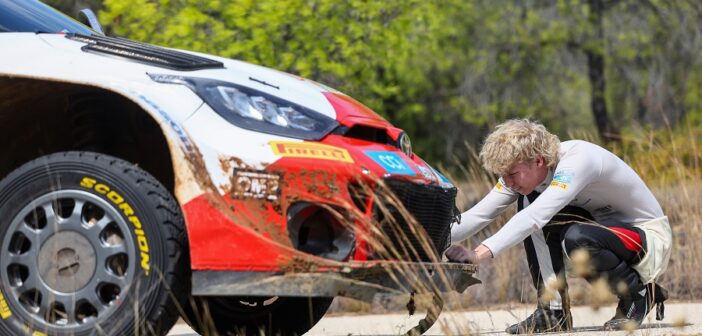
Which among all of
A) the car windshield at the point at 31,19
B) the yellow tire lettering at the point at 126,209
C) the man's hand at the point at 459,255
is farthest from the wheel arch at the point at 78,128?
the man's hand at the point at 459,255

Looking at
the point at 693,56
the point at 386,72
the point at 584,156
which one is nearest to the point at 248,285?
the point at 584,156

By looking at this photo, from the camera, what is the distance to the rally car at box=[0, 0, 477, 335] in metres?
4.23

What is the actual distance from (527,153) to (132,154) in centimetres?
175

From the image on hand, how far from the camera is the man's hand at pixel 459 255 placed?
510cm

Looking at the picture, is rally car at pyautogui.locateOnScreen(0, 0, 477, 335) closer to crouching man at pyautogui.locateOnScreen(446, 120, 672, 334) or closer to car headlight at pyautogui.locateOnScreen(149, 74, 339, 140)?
car headlight at pyautogui.locateOnScreen(149, 74, 339, 140)

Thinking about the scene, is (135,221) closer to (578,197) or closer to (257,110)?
(257,110)

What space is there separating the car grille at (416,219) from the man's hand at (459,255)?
7 cm

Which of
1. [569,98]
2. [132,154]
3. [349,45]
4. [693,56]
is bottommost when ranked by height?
[569,98]

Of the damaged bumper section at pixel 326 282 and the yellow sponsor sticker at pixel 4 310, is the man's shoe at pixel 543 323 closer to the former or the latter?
the damaged bumper section at pixel 326 282

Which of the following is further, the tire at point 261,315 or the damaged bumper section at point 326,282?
the tire at point 261,315

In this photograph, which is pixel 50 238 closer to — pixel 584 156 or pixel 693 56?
pixel 584 156

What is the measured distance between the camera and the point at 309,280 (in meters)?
4.28

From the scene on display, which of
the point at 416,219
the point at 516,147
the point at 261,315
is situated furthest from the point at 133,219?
the point at 516,147

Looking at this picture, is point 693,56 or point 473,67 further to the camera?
point 473,67
